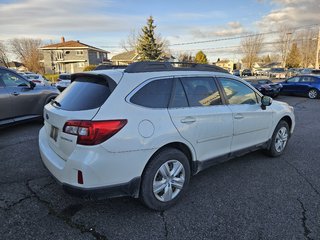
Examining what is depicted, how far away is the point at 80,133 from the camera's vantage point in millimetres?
2316

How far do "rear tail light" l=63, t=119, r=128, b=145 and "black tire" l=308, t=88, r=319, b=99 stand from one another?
15.1 metres

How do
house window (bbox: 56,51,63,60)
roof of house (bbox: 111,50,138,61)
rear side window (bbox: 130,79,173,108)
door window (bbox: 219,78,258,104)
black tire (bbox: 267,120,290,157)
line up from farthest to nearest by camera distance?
house window (bbox: 56,51,63,60) → roof of house (bbox: 111,50,138,61) → black tire (bbox: 267,120,290,157) → door window (bbox: 219,78,258,104) → rear side window (bbox: 130,79,173,108)

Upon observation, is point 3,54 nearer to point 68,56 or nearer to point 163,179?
point 68,56

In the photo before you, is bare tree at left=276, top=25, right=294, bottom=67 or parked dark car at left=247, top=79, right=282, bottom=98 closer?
parked dark car at left=247, top=79, right=282, bottom=98

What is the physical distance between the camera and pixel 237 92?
3773 mm

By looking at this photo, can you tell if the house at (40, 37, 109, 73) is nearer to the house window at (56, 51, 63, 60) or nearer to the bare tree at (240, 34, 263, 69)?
the house window at (56, 51, 63, 60)

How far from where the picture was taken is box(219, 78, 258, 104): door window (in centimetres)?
358

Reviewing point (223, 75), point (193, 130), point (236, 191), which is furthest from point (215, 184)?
point (223, 75)

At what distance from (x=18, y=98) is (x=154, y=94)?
4723 mm

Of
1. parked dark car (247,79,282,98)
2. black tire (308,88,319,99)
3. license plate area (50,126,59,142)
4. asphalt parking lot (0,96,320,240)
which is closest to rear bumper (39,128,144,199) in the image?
license plate area (50,126,59,142)

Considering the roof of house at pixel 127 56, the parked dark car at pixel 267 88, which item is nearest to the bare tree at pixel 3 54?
the roof of house at pixel 127 56

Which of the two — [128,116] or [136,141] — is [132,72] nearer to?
[128,116]

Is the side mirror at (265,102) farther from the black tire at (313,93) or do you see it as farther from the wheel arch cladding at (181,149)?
the black tire at (313,93)

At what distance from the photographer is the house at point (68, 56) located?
49.0 metres
